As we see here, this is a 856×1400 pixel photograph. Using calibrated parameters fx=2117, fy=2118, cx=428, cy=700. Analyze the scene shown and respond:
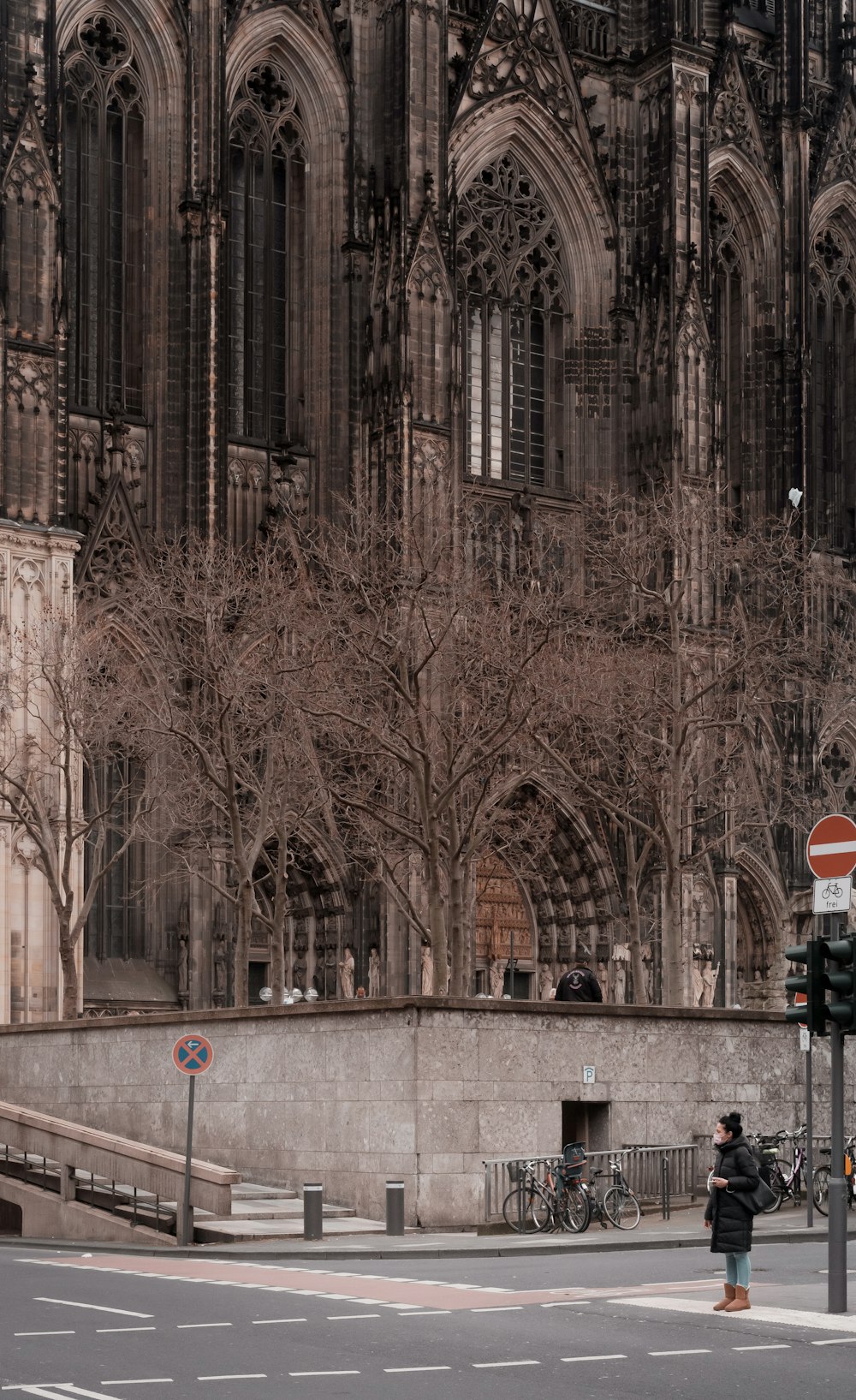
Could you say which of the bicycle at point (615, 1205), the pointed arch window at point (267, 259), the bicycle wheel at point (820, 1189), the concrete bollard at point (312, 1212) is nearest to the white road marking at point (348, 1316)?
the concrete bollard at point (312, 1212)

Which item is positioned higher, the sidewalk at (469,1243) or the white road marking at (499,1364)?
the white road marking at (499,1364)

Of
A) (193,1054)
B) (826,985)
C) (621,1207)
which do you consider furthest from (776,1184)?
(826,985)

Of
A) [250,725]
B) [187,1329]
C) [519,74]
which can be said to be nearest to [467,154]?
[519,74]

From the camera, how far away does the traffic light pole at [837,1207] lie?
48.5 feet

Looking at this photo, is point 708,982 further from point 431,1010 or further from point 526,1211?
point 526,1211

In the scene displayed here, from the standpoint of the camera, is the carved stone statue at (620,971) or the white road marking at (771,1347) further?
the carved stone statue at (620,971)

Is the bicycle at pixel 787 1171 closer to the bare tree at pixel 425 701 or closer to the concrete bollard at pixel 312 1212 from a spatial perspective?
the bare tree at pixel 425 701

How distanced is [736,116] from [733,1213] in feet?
139

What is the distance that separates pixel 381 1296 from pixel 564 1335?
9.94ft

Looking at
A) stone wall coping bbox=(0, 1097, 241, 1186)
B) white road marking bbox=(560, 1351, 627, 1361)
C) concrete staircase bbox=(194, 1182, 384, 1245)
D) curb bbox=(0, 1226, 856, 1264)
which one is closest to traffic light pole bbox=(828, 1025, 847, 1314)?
white road marking bbox=(560, 1351, 627, 1361)

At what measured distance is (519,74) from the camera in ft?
160

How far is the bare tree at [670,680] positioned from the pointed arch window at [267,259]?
7.06 meters

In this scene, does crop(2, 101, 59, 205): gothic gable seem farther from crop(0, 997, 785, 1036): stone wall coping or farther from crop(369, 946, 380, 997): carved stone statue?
crop(0, 997, 785, 1036): stone wall coping

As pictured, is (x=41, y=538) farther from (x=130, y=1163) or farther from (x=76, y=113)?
(x=130, y=1163)
